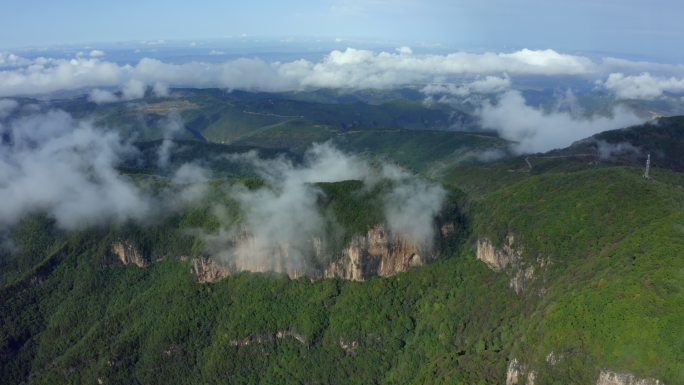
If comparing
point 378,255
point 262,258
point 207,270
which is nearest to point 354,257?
point 378,255

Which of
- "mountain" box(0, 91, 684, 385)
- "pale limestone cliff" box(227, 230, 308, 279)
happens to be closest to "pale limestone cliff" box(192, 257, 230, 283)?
"mountain" box(0, 91, 684, 385)

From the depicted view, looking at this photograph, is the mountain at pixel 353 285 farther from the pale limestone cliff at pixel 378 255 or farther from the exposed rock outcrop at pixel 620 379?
the exposed rock outcrop at pixel 620 379

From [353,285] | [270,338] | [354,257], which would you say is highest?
[354,257]

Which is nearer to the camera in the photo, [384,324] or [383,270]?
[384,324]

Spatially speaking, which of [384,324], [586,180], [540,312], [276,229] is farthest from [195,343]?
[586,180]

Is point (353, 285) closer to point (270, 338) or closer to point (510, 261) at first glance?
point (270, 338)

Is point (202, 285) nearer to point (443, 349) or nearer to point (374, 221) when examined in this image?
point (374, 221)

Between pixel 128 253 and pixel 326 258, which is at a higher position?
pixel 326 258
